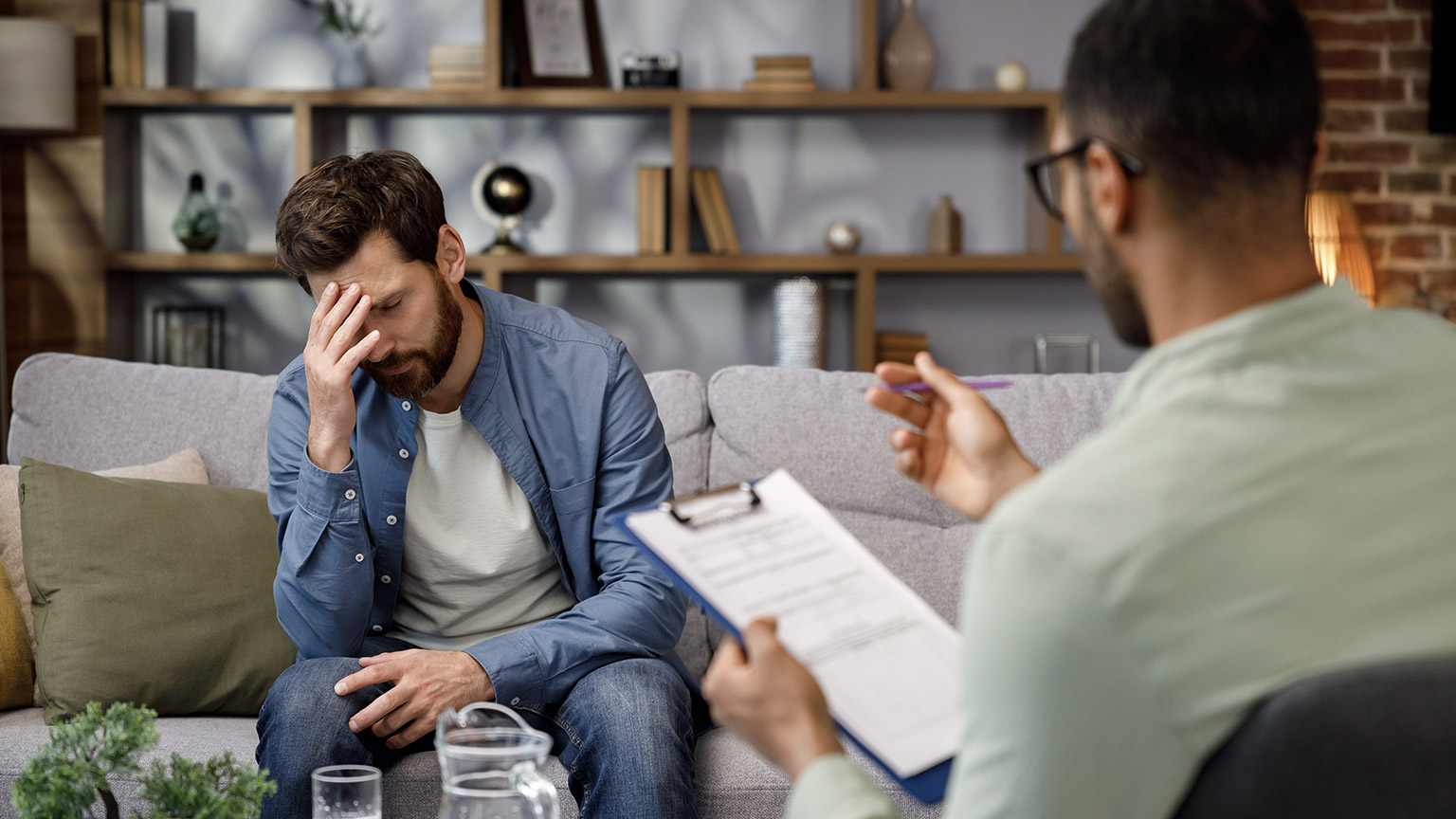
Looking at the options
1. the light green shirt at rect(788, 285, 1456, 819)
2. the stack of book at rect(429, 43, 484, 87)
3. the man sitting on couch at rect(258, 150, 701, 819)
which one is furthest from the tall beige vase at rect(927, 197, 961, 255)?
the light green shirt at rect(788, 285, 1456, 819)

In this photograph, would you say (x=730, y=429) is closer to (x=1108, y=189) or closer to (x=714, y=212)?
(x=1108, y=189)

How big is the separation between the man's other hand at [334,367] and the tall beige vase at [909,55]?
2.28 metres

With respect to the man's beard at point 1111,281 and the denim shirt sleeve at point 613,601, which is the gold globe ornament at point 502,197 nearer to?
the denim shirt sleeve at point 613,601

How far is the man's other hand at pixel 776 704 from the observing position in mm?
704

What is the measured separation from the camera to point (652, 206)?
3.38m

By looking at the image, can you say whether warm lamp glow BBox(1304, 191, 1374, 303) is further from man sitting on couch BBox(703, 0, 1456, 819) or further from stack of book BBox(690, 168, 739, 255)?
man sitting on couch BBox(703, 0, 1456, 819)

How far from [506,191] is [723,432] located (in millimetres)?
1675

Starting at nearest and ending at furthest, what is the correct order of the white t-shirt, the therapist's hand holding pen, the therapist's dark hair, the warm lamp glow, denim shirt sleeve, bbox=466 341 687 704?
the therapist's dark hair, the therapist's hand holding pen, denim shirt sleeve, bbox=466 341 687 704, the white t-shirt, the warm lamp glow

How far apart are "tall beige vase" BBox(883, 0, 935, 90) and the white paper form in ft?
9.08

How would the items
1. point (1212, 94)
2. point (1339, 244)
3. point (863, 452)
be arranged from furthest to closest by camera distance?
point (1339, 244) → point (863, 452) → point (1212, 94)

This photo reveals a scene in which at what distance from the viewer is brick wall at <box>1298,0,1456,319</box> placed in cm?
346

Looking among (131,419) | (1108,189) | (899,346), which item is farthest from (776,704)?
(899,346)

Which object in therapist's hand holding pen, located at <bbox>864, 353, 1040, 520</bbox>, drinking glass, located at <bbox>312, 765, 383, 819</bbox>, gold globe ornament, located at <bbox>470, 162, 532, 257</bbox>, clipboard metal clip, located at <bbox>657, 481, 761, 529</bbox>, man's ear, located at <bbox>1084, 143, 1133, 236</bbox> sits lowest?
drinking glass, located at <bbox>312, 765, 383, 819</bbox>

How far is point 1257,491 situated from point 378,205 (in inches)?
47.7
